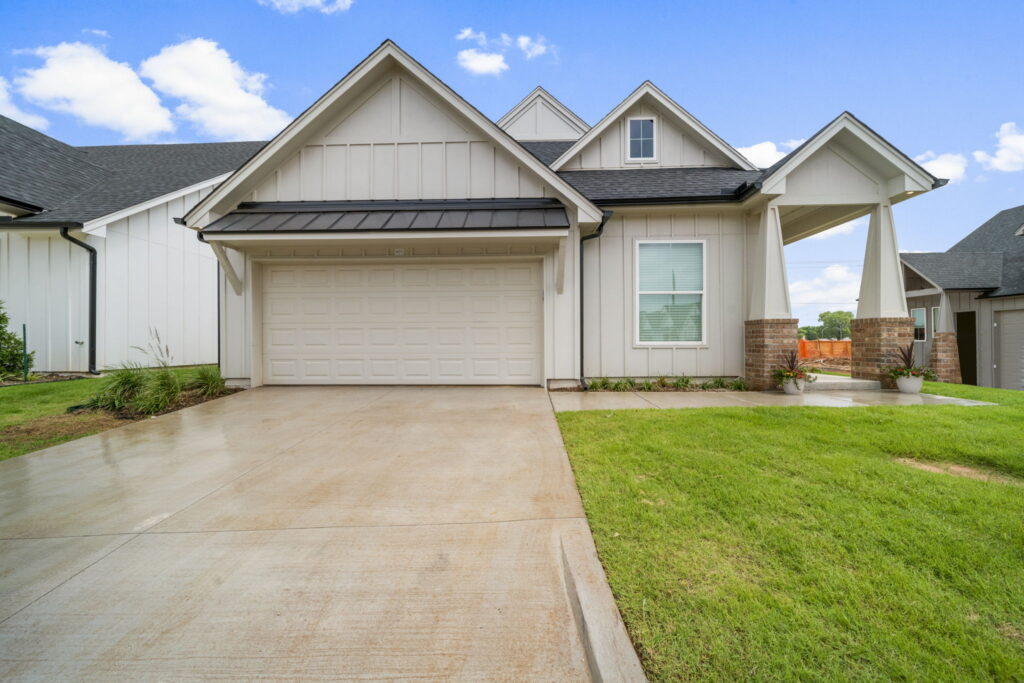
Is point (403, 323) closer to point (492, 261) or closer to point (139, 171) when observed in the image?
point (492, 261)

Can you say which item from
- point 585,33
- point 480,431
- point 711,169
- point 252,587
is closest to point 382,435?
point 480,431

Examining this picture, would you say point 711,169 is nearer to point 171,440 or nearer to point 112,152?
point 171,440

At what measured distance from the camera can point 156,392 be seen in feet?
22.3

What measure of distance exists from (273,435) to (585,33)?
46.9ft

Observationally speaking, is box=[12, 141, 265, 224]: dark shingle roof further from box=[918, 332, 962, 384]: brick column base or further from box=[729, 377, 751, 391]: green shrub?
box=[918, 332, 962, 384]: brick column base

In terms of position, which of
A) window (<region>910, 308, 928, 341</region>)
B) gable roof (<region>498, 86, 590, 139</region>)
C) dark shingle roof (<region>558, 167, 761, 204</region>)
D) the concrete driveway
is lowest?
the concrete driveway

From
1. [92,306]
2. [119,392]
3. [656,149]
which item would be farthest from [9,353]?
[656,149]

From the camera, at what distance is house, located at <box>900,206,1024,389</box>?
508 inches

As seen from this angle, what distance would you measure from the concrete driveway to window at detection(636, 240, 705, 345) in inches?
184

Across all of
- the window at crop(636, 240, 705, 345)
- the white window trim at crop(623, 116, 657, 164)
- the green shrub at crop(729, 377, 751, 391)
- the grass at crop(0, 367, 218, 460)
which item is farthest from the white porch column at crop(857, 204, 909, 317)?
the grass at crop(0, 367, 218, 460)

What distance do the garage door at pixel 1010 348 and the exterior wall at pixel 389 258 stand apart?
14.0m

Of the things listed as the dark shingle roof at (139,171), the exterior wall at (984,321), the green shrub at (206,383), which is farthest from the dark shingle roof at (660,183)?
Answer: the dark shingle roof at (139,171)

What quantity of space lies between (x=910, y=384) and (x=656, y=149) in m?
6.54

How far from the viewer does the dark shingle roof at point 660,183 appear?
27.0ft
